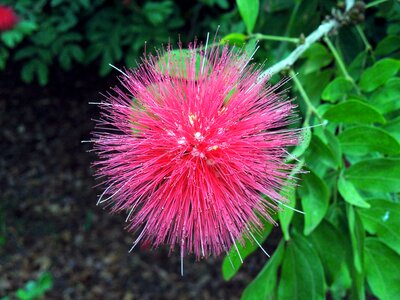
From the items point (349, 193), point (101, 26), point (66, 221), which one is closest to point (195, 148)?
point (349, 193)

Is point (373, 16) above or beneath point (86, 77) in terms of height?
beneath

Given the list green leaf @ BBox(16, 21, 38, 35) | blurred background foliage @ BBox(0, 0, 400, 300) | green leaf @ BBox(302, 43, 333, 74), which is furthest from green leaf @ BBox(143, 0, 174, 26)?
green leaf @ BBox(302, 43, 333, 74)

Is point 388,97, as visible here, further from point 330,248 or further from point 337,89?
point 330,248

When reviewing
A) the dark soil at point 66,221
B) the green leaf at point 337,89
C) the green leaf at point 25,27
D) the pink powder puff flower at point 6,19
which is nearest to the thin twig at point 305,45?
the green leaf at point 337,89

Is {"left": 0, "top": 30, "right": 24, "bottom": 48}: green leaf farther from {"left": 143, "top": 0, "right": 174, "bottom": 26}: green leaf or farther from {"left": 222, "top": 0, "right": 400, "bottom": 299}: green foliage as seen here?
{"left": 222, "top": 0, "right": 400, "bottom": 299}: green foliage

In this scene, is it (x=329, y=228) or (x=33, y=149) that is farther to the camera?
(x=33, y=149)

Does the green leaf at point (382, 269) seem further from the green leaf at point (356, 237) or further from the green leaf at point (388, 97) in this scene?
the green leaf at point (388, 97)

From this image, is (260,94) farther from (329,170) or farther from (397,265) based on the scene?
(397,265)

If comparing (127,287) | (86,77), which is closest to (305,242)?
(127,287)
